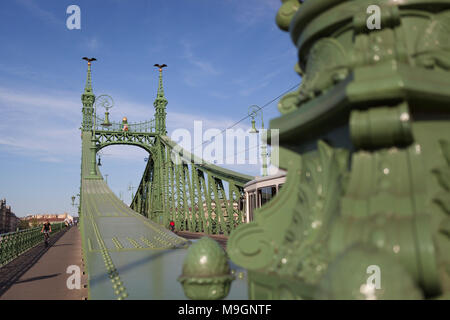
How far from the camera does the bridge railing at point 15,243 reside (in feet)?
31.8

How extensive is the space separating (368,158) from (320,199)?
0.40 meters

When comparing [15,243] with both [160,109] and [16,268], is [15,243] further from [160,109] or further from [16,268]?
[160,109]

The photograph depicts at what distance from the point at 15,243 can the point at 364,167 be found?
12239 millimetres

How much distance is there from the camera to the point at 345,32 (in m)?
2.11

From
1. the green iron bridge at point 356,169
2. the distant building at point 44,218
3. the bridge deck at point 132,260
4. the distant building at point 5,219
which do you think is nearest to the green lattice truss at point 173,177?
the bridge deck at point 132,260

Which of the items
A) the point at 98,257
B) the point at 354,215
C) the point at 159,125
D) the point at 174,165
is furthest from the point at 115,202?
the point at 354,215

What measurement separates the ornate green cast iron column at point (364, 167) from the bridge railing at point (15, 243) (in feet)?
31.7

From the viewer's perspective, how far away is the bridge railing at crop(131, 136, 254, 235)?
20.4 metres

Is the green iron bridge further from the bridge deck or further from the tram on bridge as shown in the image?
the tram on bridge

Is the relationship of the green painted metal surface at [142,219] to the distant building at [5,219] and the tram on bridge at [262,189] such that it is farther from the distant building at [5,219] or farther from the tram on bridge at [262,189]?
the distant building at [5,219]

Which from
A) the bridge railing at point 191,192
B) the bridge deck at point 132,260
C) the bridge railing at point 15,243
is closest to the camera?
the bridge deck at point 132,260

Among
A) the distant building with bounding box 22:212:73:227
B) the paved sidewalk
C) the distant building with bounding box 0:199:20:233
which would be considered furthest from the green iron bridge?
the distant building with bounding box 22:212:73:227

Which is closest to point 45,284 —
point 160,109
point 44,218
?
point 160,109
